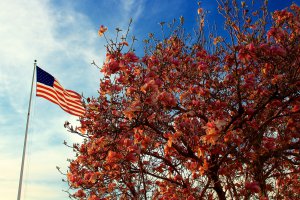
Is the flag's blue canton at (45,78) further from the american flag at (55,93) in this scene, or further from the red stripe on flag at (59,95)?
the red stripe on flag at (59,95)

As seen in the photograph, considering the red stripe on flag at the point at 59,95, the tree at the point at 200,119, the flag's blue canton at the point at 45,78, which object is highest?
the flag's blue canton at the point at 45,78

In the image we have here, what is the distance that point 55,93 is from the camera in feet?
49.5

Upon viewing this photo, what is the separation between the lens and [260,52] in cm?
823

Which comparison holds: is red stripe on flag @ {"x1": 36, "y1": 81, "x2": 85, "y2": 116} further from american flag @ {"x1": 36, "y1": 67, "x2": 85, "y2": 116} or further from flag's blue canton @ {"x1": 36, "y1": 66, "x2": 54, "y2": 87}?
flag's blue canton @ {"x1": 36, "y1": 66, "x2": 54, "y2": 87}

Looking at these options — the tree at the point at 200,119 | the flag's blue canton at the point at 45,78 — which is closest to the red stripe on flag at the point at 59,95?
the flag's blue canton at the point at 45,78

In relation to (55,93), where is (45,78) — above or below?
above

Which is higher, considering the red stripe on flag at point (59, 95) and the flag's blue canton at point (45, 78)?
the flag's blue canton at point (45, 78)

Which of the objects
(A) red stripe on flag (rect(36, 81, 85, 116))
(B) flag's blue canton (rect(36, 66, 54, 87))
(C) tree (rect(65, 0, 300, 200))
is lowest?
(C) tree (rect(65, 0, 300, 200))

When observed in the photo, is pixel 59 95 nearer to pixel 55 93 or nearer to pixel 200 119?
pixel 55 93

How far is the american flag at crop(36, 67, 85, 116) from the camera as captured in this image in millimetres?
14366

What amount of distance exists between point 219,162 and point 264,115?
7.75ft

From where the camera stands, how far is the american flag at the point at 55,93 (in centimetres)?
1437

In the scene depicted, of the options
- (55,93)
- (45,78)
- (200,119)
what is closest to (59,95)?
(55,93)

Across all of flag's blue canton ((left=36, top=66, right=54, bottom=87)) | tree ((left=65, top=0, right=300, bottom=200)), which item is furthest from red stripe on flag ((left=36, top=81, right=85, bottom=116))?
tree ((left=65, top=0, right=300, bottom=200))
